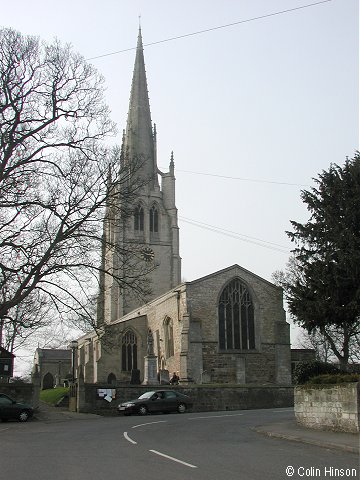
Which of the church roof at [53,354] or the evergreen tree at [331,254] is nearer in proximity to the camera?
the evergreen tree at [331,254]

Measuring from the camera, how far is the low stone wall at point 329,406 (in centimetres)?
1420

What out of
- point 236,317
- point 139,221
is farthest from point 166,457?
point 139,221

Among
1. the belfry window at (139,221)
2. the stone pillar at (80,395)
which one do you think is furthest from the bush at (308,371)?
the belfry window at (139,221)

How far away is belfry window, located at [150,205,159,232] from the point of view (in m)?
68.8

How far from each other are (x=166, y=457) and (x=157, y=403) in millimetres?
16703

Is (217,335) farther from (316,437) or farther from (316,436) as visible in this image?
(316,437)

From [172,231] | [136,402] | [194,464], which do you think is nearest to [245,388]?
[136,402]

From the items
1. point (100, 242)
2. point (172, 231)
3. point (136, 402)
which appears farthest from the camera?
point (172, 231)

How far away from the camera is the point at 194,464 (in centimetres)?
959

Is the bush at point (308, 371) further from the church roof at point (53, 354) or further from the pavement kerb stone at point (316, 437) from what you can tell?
the church roof at point (53, 354)

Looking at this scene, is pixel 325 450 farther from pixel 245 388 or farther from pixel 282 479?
pixel 245 388

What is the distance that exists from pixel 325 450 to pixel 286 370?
3311 centimetres

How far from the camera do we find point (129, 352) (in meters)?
53.7

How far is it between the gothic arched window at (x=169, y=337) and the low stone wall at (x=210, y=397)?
1520 centimetres
